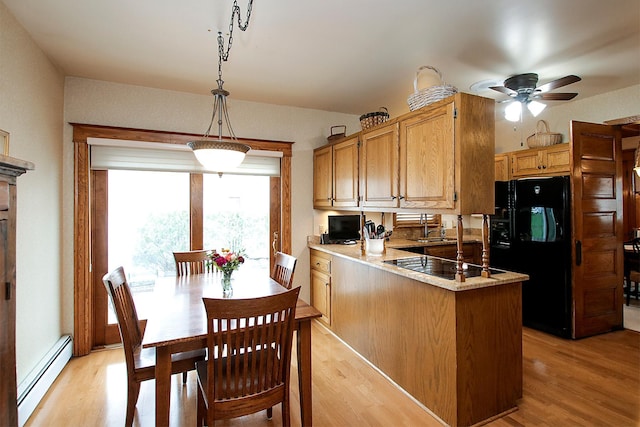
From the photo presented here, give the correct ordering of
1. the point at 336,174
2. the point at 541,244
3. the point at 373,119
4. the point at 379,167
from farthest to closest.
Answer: the point at 336,174, the point at 541,244, the point at 373,119, the point at 379,167

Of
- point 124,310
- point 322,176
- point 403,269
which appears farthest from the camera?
point 322,176

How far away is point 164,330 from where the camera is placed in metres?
1.68

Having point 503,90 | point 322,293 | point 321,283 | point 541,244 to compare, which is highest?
point 503,90

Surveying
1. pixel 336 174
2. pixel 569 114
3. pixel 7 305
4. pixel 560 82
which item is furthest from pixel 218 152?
pixel 569 114

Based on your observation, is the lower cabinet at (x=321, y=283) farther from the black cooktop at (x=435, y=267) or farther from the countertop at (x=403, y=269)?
the black cooktop at (x=435, y=267)

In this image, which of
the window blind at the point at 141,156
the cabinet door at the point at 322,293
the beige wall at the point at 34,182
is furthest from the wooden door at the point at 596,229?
the beige wall at the point at 34,182

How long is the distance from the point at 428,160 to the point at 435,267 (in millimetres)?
841

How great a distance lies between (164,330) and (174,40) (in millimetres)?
2061

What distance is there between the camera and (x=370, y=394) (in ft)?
8.00

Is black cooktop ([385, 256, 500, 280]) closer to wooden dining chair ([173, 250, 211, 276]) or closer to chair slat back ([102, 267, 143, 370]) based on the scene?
wooden dining chair ([173, 250, 211, 276])

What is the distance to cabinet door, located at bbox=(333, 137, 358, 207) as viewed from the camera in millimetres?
3440

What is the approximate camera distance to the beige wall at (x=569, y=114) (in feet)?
11.3

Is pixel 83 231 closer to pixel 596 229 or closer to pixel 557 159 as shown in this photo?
pixel 557 159

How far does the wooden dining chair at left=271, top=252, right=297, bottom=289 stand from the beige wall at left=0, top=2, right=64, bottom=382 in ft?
5.94
